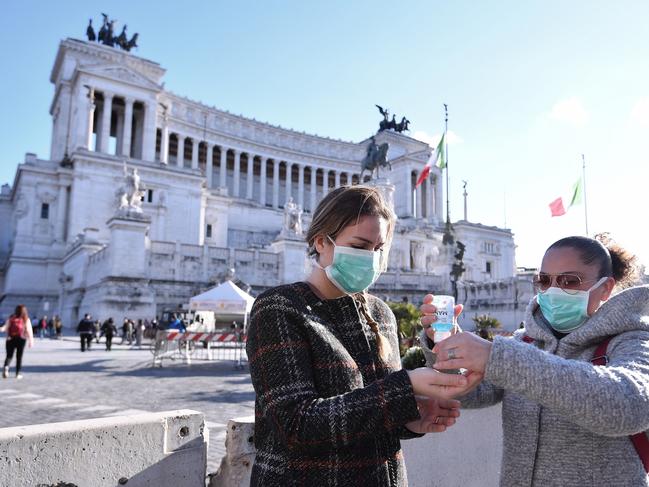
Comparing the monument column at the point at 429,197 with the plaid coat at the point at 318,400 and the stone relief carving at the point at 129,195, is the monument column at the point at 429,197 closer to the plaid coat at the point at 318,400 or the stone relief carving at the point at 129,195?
the stone relief carving at the point at 129,195

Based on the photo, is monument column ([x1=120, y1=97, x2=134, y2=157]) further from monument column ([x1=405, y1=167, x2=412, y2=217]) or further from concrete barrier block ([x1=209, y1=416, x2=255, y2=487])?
concrete barrier block ([x1=209, y1=416, x2=255, y2=487])

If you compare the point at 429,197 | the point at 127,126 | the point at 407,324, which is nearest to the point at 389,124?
the point at 429,197

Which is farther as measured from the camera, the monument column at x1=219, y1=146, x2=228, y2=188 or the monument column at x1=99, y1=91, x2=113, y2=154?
the monument column at x1=219, y1=146, x2=228, y2=188

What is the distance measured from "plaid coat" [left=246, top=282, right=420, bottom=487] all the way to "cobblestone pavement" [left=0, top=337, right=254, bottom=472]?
13.2 feet

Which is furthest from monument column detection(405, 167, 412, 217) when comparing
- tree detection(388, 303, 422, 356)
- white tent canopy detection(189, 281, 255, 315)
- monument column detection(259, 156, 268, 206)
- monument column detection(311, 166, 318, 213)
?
tree detection(388, 303, 422, 356)

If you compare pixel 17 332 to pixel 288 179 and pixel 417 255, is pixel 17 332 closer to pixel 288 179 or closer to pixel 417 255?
pixel 417 255

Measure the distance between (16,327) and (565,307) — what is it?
11.7 metres

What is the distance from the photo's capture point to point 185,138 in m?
62.2

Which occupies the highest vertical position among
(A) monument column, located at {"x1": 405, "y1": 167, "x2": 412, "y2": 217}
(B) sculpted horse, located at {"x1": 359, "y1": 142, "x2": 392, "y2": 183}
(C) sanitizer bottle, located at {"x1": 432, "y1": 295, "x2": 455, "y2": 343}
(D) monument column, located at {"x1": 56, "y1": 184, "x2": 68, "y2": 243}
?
(A) monument column, located at {"x1": 405, "y1": 167, "x2": 412, "y2": 217}

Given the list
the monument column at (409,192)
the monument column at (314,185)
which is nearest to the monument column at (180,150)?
the monument column at (314,185)

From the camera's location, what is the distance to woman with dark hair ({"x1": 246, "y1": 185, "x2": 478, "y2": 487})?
1577 millimetres

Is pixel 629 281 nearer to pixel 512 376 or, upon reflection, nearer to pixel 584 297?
pixel 584 297

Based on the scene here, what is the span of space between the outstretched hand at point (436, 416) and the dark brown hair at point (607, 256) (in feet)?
2.70

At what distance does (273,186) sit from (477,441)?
6929 centimetres
